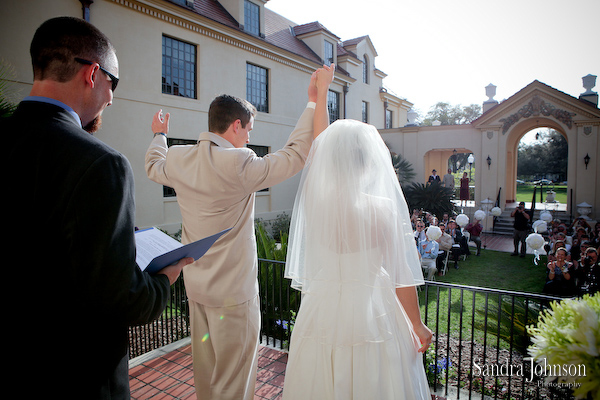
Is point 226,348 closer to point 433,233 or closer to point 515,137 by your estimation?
point 433,233

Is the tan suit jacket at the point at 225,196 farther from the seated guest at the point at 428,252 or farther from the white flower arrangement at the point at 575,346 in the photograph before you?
the seated guest at the point at 428,252

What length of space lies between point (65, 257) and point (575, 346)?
1.70 metres

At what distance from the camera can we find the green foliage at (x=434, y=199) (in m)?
17.8

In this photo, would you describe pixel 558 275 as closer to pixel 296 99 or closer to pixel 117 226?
pixel 117 226

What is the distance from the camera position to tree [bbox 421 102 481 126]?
6812cm

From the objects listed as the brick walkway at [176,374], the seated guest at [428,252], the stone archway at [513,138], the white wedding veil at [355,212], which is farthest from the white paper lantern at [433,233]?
the stone archway at [513,138]

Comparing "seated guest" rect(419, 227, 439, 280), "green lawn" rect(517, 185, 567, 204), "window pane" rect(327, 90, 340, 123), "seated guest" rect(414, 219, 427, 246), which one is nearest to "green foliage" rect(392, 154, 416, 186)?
"window pane" rect(327, 90, 340, 123)

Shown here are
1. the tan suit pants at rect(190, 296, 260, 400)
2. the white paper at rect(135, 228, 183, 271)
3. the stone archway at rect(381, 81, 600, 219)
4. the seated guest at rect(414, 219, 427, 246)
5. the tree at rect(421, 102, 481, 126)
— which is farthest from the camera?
the tree at rect(421, 102, 481, 126)

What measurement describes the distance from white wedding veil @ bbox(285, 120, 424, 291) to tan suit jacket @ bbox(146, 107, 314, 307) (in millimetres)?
189

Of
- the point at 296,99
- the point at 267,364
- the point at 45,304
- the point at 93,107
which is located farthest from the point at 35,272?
the point at 296,99

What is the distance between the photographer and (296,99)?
1823 cm

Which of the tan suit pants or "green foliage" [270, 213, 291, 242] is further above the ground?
the tan suit pants

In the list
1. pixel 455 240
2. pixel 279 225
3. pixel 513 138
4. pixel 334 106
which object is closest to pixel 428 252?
pixel 455 240

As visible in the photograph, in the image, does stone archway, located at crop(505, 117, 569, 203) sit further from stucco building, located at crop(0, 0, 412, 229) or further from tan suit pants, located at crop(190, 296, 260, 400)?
tan suit pants, located at crop(190, 296, 260, 400)
